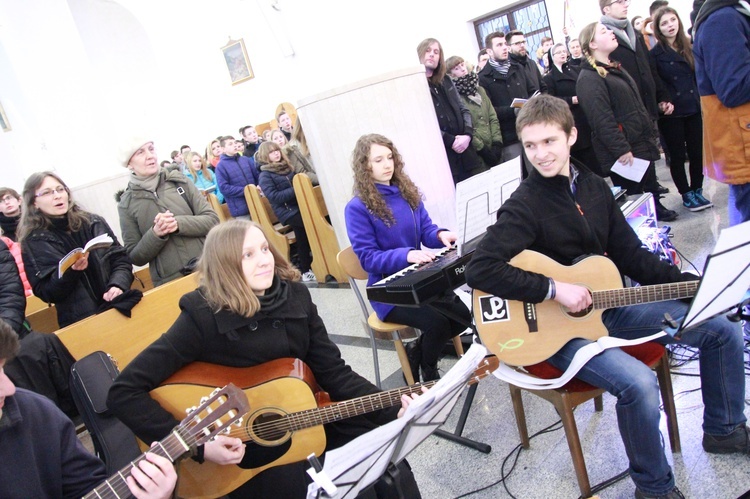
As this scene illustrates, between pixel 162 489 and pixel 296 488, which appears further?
pixel 296 488

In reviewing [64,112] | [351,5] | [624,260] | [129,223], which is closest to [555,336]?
[624,260]

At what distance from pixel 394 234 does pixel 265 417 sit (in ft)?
4.82

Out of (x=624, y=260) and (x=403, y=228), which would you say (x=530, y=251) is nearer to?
(x=624, y=260)

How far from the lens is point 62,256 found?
3.20 metres

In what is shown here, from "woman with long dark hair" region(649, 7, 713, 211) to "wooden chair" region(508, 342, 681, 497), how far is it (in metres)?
3.30

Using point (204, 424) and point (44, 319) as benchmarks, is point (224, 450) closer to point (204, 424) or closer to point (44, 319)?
point (204, 424)

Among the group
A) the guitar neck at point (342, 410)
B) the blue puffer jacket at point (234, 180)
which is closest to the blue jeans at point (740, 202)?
the guitar neck at point (342, 410)

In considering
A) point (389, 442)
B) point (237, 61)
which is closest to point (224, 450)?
point (389, 442)

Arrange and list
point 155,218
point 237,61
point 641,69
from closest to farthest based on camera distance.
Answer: point 155,218, point 641,69, point 237,61

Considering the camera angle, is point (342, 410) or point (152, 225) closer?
point (342, 410)

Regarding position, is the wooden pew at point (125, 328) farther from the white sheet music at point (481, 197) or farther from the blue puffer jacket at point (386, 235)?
the white sheet music at point (481, 197)

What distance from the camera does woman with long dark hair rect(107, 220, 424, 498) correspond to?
1992 mm

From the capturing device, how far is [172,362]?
2043mm

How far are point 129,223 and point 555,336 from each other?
281cm
